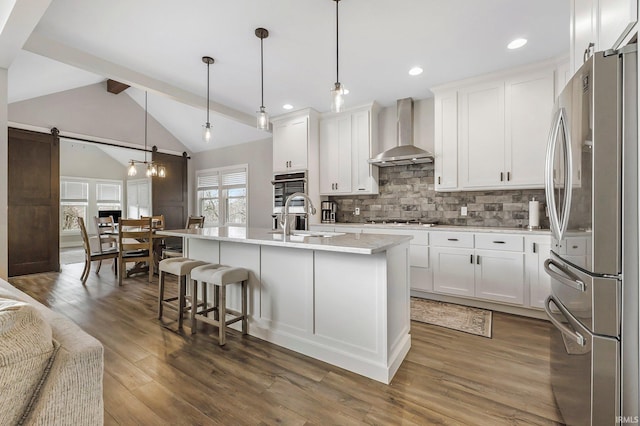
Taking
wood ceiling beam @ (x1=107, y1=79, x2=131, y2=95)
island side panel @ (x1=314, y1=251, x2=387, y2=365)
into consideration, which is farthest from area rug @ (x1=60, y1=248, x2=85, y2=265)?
island side panel @ (x1=314, y1=251, x2=387, y2=365)

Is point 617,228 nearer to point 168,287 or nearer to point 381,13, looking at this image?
point 381,13

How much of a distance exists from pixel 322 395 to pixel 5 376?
5.01 feet

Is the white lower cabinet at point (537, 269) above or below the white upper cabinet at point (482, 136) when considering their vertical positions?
below

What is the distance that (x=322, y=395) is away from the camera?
1.76m

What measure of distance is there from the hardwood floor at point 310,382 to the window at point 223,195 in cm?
398

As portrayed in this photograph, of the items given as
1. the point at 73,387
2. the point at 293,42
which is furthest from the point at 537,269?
the point at 73,387

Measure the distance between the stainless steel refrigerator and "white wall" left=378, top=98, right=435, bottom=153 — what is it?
2.93m

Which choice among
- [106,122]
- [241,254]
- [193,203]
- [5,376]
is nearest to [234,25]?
[241,254]

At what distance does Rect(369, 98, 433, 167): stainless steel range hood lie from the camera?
12.8ft

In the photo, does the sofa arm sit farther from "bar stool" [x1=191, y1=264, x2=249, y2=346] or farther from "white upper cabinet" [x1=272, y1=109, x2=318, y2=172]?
"white upper cabinet" [x1=272, y1=109, x2=318, y2=172]

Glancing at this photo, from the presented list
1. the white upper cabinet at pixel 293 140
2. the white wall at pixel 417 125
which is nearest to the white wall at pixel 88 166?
the white upper cabinet at pixel 293 140

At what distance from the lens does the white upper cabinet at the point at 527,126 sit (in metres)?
3.12

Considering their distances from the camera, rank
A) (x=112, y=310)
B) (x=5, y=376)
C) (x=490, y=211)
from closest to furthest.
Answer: (x=5, y=376), (x=112, y=310), (x=490, y=211)

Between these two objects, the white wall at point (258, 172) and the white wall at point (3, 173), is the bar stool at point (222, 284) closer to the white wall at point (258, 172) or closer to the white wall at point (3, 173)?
the white wall at point (3, 173)
